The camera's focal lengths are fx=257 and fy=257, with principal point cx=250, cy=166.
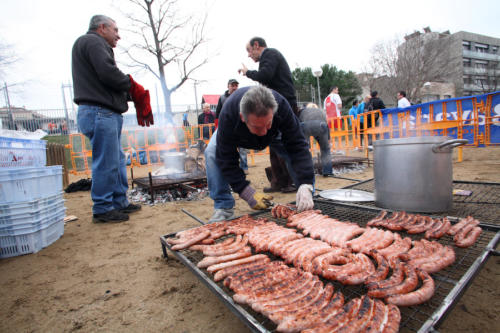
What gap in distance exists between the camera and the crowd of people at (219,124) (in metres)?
2.93

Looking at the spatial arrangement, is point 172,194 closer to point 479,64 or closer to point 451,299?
Result: point 451,299

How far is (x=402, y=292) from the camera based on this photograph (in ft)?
4.78

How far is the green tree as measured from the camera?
3506cm

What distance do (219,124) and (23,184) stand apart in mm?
2318

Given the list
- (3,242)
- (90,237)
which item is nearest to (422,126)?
(90,237)

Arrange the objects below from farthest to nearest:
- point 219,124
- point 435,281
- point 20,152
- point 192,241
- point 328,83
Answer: point 328,83, point 20,152, point 219,124, point 192,241, point 435,281

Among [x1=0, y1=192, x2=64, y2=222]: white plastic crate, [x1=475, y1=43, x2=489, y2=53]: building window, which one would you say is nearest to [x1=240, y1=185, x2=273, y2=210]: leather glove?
[x1=0, y1=192, x2=64, y2=222]: white plastic crate

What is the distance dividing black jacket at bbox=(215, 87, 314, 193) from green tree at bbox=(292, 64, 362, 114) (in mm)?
33150

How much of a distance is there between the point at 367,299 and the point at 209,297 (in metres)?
1.22

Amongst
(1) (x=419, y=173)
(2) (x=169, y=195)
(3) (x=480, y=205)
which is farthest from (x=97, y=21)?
(3) (x=480, y=205)

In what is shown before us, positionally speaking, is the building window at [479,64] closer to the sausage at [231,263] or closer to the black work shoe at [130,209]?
the black work shoe at [130,209]

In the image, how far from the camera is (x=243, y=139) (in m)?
3.06

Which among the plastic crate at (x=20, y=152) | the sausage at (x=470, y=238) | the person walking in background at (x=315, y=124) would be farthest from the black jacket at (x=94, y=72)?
the sausage at (x=470, y=238)

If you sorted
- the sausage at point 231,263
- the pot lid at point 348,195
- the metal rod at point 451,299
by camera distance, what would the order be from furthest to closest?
the pot lid at point 348,195 < the sausage at point 231,263 < the metal rod at point 451,299
